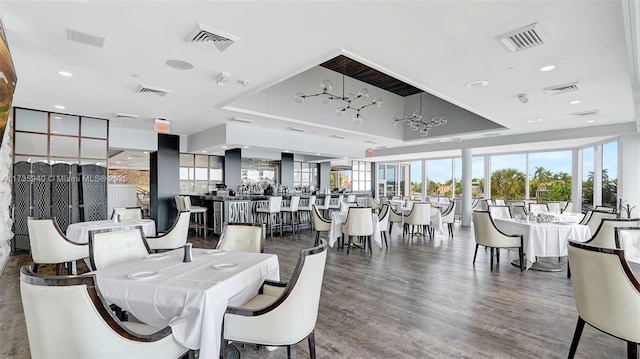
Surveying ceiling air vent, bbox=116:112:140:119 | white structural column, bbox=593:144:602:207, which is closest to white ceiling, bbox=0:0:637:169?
ceiling air vent, bbox=116:112:140:119

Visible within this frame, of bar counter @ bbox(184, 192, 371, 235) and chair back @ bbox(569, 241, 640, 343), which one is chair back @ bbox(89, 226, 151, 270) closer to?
chair back @ bbox(569, 241, 640, 343)

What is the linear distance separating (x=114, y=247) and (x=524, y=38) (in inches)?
182

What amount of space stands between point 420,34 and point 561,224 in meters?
4.05

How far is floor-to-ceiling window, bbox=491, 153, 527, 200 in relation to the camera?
12297mm

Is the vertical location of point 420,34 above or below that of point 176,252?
above

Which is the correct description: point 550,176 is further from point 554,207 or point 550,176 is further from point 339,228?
point 339,228

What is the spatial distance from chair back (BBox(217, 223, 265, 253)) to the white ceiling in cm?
203

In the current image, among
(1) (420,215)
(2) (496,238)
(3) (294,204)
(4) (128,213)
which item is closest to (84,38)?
(4) (128,213)

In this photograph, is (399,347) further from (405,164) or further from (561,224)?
(405,164)

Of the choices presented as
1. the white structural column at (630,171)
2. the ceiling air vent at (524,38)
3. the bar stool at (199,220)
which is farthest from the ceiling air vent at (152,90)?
the white structural column at (630,171)

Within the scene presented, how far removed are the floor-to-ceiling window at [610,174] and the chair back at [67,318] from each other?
1160cm

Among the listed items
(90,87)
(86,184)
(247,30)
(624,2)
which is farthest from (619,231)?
(86,184)

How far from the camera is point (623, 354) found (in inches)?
101

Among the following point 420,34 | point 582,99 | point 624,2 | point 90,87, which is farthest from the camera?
point 582,99
